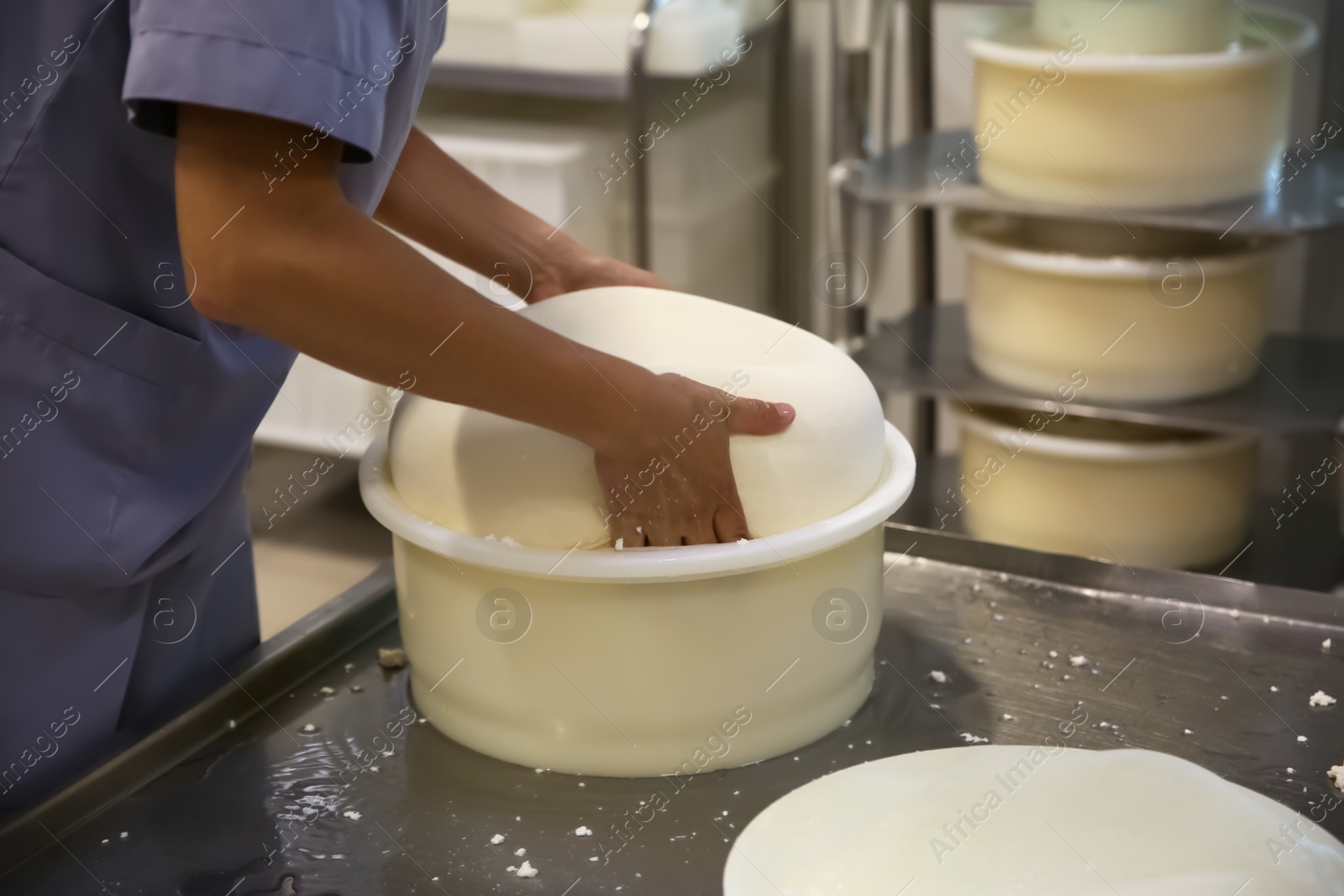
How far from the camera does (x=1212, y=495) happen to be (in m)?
1.94

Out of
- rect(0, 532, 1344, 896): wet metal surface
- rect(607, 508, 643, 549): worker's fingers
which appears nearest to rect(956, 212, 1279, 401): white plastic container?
rect(0, 532, 1344, 896): wet metal surface

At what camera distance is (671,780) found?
0.98 m

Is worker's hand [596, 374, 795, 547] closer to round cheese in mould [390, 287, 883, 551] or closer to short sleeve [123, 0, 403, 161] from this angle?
round cheese in mould [390, 287, 883, 551]

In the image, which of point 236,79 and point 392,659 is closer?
point 236,79

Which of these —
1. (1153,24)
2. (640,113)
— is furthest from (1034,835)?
(640,113)

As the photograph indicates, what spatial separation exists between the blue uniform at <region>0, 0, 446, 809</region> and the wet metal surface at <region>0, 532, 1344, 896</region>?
0.10m

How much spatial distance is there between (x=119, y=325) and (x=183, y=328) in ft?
0.14

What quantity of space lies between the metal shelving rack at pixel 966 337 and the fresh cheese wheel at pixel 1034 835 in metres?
1.00

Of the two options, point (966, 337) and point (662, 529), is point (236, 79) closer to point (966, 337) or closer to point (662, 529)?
point (662, 529)

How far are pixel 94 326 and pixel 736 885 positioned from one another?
56 cm

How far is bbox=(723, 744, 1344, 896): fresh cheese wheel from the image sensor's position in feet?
2.73

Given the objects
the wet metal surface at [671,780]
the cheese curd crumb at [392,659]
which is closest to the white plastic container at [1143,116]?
the wet metal surface at [671,780]

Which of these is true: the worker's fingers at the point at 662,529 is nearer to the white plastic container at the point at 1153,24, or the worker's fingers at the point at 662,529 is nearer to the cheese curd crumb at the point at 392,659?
the cheese curd crumb at the point at 392,659

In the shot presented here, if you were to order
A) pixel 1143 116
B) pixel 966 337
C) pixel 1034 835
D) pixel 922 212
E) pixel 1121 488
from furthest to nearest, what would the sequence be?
pixel 922 212, pixel 966 337, pixel 1121 488, pixel 1143 116, pixel 1034 835
